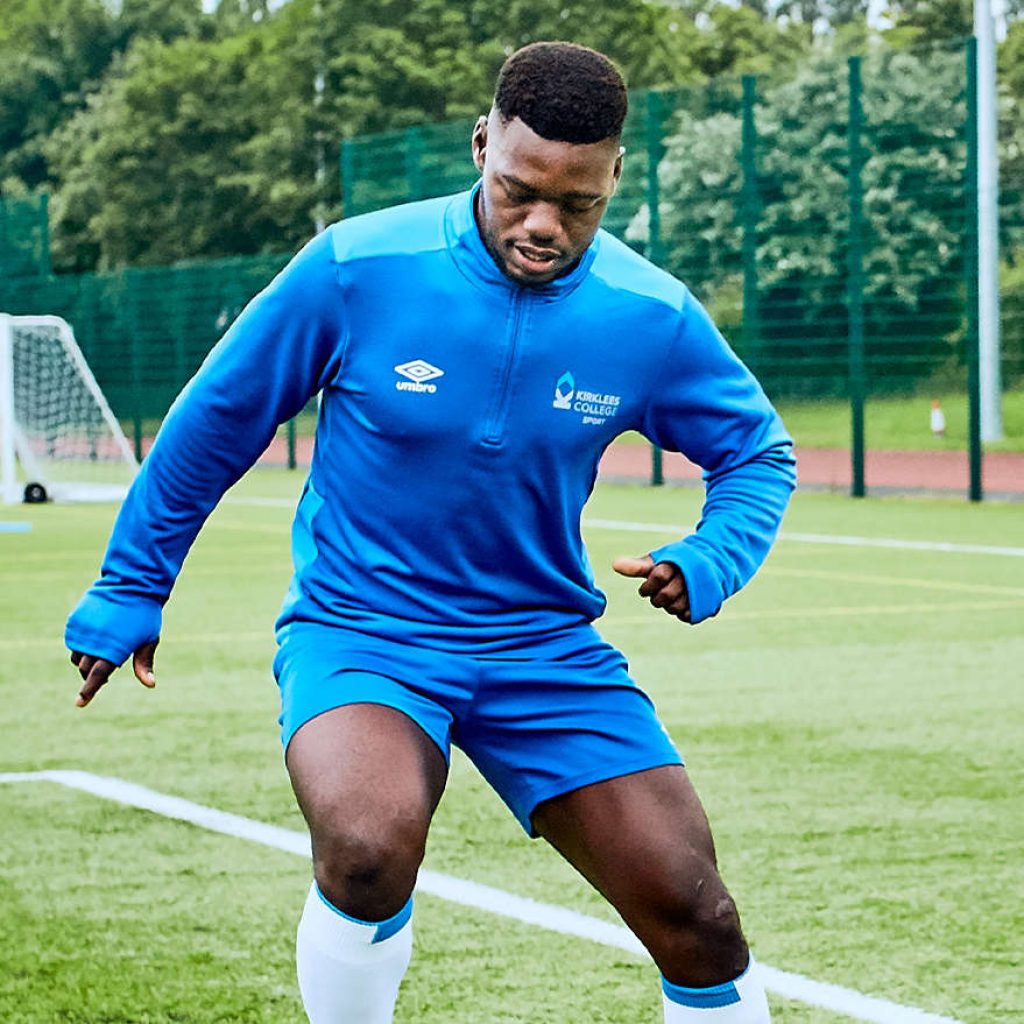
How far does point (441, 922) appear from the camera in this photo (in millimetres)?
5555

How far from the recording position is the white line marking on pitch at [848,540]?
15.7 meters

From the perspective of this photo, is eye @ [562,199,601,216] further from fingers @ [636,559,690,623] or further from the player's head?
fingers @ [636,559,690,623]

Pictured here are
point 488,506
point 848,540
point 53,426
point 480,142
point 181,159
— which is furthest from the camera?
point 181,159

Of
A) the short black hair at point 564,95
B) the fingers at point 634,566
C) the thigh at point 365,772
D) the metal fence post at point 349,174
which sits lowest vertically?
the metal fence post at point 349,174

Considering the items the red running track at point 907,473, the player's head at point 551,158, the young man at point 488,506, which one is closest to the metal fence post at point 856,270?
the red running track at point 907,473

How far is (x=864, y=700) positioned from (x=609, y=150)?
18.2ft

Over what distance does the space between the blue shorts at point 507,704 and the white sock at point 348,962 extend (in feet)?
1.00

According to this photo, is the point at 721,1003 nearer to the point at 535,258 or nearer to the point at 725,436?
the point at 725,436

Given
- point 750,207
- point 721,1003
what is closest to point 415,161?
point 750,207

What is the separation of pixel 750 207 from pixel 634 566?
19.2 meters

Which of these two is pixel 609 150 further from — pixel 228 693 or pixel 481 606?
pixel 228 693

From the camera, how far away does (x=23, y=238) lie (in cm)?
3353

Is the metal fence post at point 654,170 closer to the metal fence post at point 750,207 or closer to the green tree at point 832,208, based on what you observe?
the green tree at point 832,208

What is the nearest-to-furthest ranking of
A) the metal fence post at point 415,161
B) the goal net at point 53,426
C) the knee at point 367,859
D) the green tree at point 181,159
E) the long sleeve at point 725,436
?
1. the knee at point 367,859
2. the long sleeve at point 725,436
3. the goal net at point 53,426
4. the metal fence post at point 415,161
5. the green tree at point 181,159
